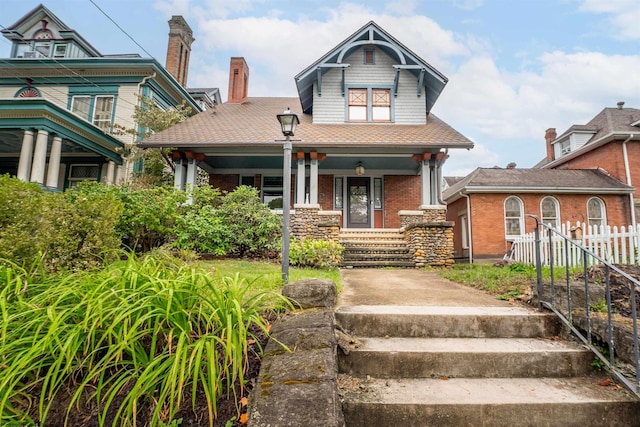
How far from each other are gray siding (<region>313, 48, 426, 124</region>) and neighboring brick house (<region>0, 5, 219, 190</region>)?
7.19m

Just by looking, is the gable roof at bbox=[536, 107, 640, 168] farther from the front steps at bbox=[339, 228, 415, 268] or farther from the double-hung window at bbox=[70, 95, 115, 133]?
the double-hung window at bbox=[70, 95, 115, 133]

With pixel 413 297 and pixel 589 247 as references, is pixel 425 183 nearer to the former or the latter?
pixel 589 247

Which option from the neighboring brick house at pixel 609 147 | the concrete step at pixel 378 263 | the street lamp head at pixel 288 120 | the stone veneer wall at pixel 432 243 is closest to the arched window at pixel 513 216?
the neighboring brick house at pixel 609 147

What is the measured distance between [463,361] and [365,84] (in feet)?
35.4

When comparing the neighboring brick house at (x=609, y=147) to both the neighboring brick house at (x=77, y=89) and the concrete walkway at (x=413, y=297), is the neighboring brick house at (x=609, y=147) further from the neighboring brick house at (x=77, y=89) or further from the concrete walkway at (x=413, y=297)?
the neighboring brick house at (x=77, y=89)

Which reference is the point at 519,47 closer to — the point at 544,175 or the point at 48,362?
the point at 544,175

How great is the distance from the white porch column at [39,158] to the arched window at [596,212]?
64.3 ft

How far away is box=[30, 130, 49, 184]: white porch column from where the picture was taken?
9539mm

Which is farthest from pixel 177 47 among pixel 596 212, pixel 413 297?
pixel 596 212

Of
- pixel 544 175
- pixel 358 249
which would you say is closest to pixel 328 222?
pixel 358 249

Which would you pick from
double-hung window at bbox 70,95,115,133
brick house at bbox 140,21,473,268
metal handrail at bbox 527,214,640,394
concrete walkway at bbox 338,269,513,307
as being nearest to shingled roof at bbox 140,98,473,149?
brick house at bbox 140,21,473,268

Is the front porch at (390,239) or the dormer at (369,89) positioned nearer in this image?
the front porch at (390,239)

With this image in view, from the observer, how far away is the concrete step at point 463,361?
2.16 metres

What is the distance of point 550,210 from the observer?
1265 centimetres
